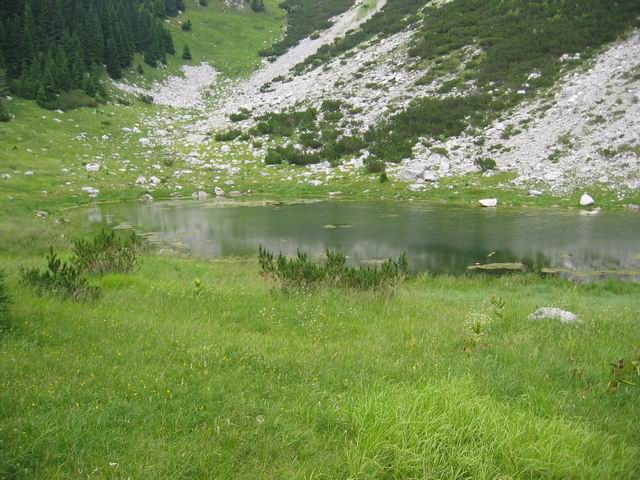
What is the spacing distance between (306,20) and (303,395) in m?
100

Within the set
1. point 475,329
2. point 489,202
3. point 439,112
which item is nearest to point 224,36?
point 439,112

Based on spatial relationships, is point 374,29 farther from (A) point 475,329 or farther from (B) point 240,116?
(A) point 475,329

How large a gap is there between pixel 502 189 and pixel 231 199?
19.7 m

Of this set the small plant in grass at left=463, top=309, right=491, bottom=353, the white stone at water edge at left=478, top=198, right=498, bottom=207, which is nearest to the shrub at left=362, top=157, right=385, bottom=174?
the white stone at water edge at left=478, top=198, right=498, bottom=207

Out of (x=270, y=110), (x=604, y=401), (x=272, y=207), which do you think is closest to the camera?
(x=604, y=401)

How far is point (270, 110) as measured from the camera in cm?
5681

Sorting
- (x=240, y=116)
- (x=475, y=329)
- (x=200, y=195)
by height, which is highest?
(x=240, y=116)

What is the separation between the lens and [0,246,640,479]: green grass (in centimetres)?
429

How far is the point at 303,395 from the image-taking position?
563cm

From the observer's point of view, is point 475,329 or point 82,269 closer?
point 475,329

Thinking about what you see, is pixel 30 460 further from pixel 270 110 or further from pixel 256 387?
pixel 270 110

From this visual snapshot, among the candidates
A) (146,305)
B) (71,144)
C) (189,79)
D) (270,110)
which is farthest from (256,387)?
(189,79)

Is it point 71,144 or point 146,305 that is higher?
point 71,144

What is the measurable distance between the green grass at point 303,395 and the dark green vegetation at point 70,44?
2007 inches
